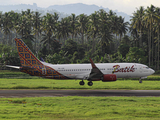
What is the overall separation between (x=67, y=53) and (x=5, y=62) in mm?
40012

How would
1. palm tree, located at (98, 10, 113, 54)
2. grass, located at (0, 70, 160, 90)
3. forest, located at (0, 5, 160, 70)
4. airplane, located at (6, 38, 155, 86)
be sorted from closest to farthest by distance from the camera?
1. grass, located at (0, 70, 160, 90)
2. airplane, located at (6, 38, 155, 86)
3. forest, located at (0, 5, 160, 70)
4. palm tree, located at (98, 10, 113, 54)

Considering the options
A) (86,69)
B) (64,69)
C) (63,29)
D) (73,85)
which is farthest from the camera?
(63,29)

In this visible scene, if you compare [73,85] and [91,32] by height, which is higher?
[91,32]

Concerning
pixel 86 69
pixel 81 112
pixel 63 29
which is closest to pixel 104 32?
pixel 63 29

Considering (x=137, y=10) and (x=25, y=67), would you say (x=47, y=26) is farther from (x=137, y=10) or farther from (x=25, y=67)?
(x=25, y=67)

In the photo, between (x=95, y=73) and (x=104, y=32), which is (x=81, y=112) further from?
(x=104, y=32)

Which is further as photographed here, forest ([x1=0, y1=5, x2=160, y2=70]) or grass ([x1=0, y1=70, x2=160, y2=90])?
forest ([x1=0, y1=5, x2=160, y2=70])

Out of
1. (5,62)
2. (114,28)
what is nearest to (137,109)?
(5,62)

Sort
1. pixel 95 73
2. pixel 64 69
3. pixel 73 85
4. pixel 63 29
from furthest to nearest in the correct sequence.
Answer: pixel 63 29
pixel 73 85
pixel 64 69
pixel 95 73

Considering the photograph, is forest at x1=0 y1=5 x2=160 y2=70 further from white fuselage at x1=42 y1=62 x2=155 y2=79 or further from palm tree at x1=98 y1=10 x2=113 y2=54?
white fuselage at x1=42 y1=62 x2=155 y2=79

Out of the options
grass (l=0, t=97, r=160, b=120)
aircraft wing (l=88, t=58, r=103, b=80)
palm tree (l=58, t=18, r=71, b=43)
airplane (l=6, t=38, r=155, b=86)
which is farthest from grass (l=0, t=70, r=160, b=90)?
palm tree (l=58, t=18, r=71, b=43)

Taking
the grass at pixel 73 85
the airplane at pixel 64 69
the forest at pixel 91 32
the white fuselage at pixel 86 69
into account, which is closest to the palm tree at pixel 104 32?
the forest at pixel 91 32

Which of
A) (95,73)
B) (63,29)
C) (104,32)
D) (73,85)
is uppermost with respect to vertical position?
(63,29)

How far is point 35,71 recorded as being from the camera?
148 ft
